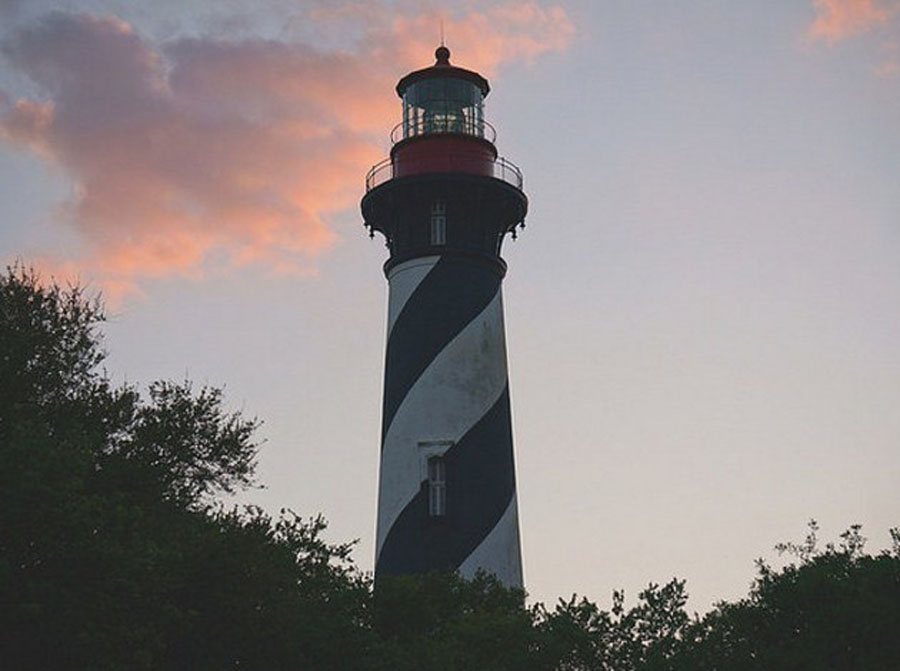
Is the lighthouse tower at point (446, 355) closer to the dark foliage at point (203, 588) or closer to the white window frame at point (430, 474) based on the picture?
the white window frame at point (430, 474)

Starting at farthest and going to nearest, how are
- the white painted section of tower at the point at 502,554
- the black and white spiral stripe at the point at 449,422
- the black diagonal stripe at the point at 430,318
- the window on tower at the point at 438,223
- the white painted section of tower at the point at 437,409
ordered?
the window on tower at the point at 438,223
the black diagonal stripe at the point at 430,318
the white painted section of tower at the point at 437,409
the black and white spiral stripe at the point at 449,422
the white painted section of tower at the point at 502,554

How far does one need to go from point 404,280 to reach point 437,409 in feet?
14.8

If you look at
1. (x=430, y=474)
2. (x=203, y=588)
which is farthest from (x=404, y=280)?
(x=203, y=588)

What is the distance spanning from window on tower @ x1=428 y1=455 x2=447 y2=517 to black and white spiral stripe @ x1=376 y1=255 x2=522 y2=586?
14 cm

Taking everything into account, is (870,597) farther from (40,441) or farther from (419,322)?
(419,322)

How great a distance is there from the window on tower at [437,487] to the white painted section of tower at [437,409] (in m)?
0.41

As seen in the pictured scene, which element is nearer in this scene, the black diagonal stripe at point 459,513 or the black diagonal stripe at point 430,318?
the black diagonal stripe at point 459,513

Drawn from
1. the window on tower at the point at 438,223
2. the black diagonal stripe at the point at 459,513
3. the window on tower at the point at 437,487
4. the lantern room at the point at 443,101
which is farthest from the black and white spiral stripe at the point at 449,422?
the lantern room at the point at 443,101

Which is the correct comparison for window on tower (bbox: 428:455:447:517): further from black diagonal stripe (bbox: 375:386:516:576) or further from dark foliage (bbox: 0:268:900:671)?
dark foliage (bbox: 0:268:900:671)

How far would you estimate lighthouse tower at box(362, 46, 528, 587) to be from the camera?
129 ft

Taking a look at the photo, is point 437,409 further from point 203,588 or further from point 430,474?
point 203,588

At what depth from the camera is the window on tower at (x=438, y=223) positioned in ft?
137

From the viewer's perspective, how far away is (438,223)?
42.2 m

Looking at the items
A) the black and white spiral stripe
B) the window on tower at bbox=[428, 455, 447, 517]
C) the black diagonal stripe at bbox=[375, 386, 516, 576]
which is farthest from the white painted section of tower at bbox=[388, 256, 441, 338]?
the window on tower at bbox=[428, 455, 447, 517]
